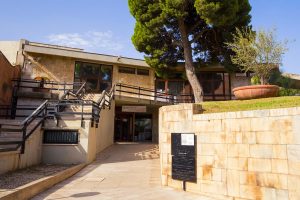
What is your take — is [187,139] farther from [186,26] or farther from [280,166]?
[186,26]

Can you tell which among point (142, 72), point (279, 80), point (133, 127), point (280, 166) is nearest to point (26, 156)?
point (280, 166)

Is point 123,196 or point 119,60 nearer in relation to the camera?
point 123,196

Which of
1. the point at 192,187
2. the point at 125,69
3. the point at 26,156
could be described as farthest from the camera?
the point at 125,69

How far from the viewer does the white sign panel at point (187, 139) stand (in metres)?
8.09

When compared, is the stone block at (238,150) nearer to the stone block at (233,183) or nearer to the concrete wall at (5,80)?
the stone block at (233,183)

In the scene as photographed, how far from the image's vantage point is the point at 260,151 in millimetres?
6539

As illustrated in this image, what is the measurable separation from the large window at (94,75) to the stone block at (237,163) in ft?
53.3

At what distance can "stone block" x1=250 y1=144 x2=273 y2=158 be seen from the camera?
636 cm

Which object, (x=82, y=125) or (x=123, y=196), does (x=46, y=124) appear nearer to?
(x=82, y=125)

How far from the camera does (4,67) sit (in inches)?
665

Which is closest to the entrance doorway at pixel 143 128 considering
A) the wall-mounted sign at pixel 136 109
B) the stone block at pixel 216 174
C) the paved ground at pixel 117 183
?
the wall-mounted sign at pixel 136 109

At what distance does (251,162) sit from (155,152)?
9.11m

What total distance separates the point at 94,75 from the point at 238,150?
16.8 m

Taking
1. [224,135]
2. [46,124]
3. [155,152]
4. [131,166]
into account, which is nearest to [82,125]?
[46,124]
